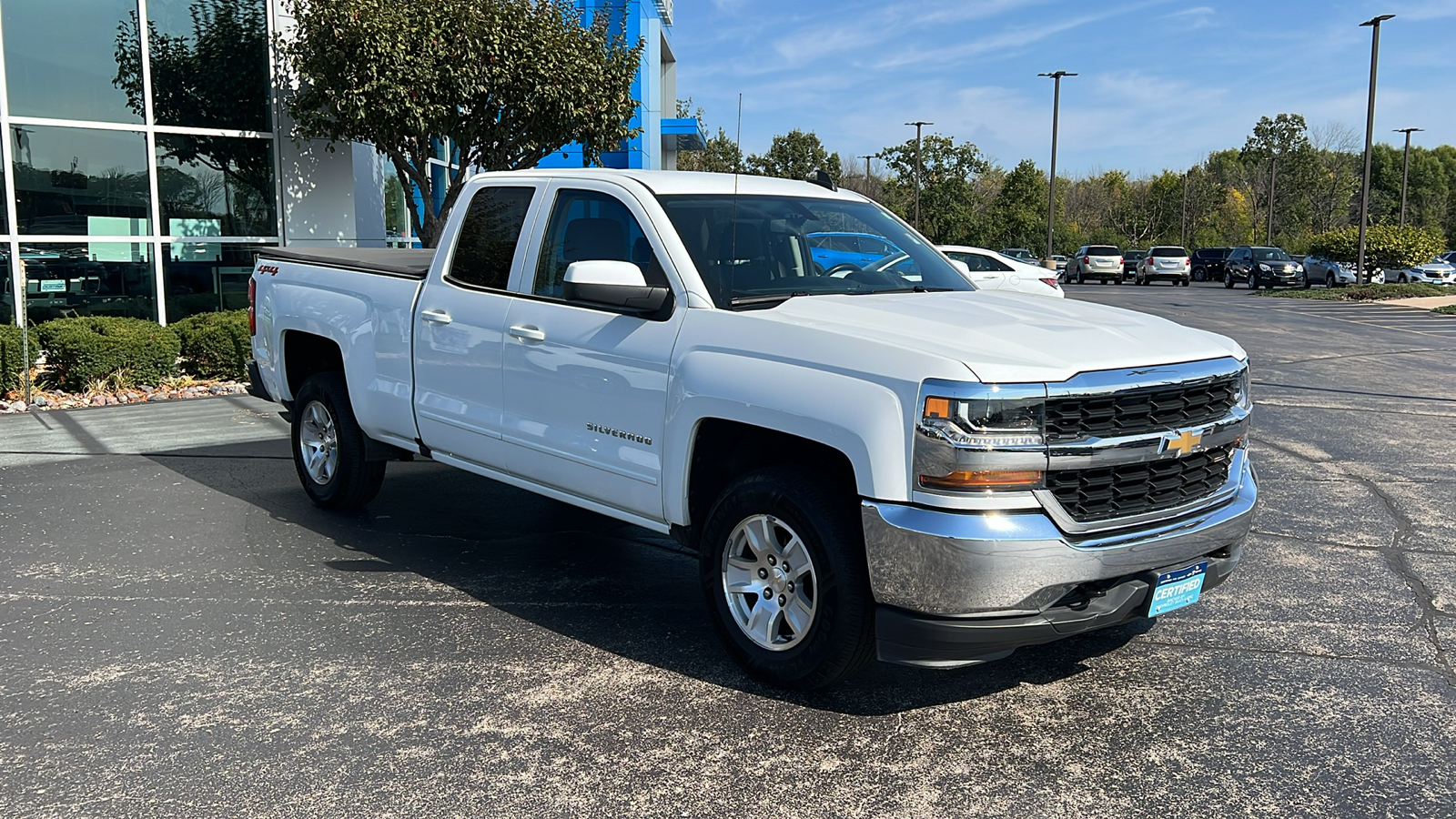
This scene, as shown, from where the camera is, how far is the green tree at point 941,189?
63.5m

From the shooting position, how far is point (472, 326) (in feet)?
18.6

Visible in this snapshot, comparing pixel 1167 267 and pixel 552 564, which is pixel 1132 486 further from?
pixel 1167 267

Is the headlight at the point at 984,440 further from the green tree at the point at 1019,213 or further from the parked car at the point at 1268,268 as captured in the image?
the green tree at the point at 1019,213

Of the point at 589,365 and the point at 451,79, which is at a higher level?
the point at 451,79

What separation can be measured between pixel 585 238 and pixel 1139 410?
2.56 metres

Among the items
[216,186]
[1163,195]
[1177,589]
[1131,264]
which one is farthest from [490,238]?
[1163,195]

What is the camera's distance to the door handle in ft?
17.2

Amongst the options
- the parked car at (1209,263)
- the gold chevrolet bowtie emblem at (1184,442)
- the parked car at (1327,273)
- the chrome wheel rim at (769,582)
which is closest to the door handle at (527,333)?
the chrome wheel rim at (769,582)

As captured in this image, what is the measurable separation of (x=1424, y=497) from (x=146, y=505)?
26.6 ft

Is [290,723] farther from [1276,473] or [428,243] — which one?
[428,243]

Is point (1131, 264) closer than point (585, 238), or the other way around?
point (585, 238)

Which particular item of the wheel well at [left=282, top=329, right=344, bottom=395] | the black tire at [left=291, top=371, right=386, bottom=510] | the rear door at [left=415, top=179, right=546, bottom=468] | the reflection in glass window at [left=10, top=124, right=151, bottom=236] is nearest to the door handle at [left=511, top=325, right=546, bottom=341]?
→ the rear door at [left=415, top=179, right=546, bottom=468]

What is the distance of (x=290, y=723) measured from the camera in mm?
4105

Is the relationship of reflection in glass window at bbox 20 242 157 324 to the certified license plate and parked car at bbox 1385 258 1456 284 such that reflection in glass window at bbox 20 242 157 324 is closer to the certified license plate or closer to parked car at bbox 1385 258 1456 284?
the certified license plate
